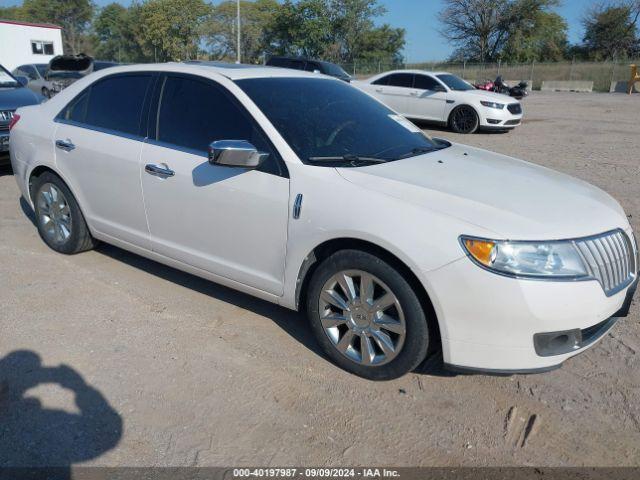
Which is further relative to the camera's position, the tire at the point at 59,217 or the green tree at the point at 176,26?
the green tree at the point at 176,26

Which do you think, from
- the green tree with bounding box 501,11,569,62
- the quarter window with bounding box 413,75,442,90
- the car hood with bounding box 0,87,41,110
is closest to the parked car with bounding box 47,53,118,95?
the quarter window with bounding box 413,75,442,90

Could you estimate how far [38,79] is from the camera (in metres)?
19.5

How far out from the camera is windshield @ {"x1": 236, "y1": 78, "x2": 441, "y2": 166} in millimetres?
3447

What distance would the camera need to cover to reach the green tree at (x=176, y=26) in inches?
2364

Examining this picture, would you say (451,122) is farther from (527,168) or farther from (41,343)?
(41,343)

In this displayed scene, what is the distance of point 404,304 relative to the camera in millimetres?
2893

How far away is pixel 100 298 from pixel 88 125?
54.6 inches

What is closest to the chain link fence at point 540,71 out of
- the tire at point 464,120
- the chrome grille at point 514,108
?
the chrome grille at point 514,108

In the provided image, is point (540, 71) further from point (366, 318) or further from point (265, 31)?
point (366, 318)

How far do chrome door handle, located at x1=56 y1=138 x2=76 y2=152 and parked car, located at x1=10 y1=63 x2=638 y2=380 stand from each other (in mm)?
13

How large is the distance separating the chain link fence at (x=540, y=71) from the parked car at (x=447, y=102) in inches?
1170

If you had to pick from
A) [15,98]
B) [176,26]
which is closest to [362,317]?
[15,98]

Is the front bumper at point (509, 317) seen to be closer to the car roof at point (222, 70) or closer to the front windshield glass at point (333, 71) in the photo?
the car roof at point (222, 70)

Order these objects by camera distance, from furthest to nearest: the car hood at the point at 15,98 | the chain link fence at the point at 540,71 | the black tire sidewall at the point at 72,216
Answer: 1. the chain link fence at the point at 540,71
2. the car hood at the point at 15,98
3. the black tire sidewall at the point at 72,216
